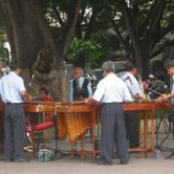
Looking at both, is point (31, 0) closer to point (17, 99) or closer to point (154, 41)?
point (17, 99)

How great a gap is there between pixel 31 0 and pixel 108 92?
545 cm

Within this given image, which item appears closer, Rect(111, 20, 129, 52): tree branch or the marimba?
the marimba

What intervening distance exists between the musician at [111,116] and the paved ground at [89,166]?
0.27 metres

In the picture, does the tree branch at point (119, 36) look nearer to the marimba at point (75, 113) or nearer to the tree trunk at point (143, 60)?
the tree trunk at point (143, 60)

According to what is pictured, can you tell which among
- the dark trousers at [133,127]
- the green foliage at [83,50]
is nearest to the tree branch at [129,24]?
the green foliage at [83,50]

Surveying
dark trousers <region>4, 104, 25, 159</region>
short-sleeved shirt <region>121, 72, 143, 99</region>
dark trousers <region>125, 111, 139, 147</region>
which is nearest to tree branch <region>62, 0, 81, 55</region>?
short-sleeved shirt <region>121, 72, 143, 99</region>

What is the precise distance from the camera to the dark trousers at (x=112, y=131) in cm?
1058

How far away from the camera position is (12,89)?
36.5 ft

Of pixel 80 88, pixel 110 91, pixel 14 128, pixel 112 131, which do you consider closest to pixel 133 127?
pixel 112 131

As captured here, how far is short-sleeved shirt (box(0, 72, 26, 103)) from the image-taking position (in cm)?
1111

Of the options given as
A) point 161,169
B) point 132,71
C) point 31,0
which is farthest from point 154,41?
point 161,169

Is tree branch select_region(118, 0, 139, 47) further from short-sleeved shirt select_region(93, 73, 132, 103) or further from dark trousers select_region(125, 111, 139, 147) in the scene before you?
short-sleeved shirt select_region(93, 73, 132, 103)

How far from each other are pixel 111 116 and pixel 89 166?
1.00 m

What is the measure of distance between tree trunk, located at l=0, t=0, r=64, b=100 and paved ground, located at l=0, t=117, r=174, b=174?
3864 millimetres
